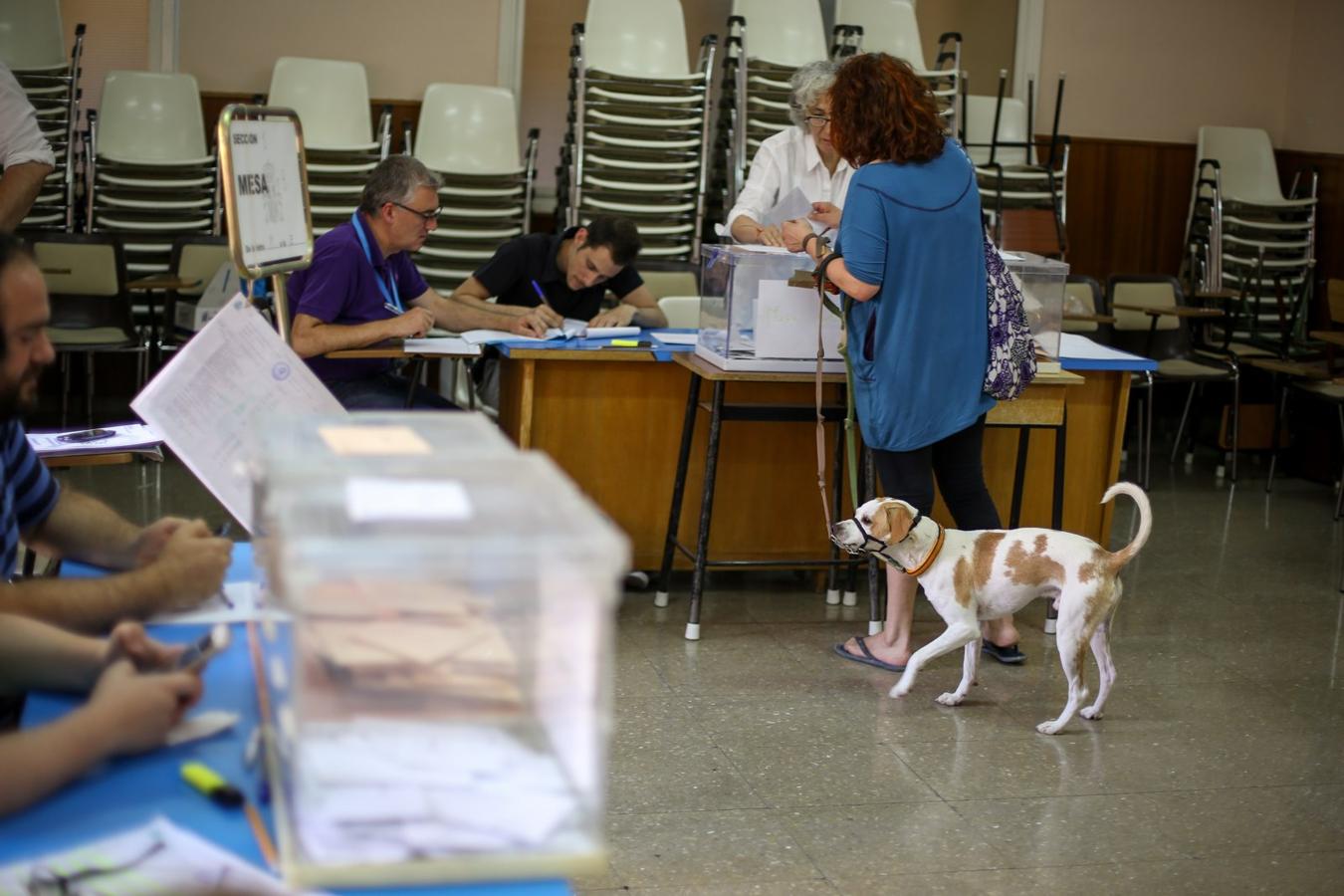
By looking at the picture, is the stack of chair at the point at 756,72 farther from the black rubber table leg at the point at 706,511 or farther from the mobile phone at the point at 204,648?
the mobile phone at the point at 204,648

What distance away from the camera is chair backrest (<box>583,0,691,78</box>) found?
24.0 ft

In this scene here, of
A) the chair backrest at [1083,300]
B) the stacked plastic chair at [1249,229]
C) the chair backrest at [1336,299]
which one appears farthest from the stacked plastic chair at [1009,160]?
the chair backrest at [1336,299]

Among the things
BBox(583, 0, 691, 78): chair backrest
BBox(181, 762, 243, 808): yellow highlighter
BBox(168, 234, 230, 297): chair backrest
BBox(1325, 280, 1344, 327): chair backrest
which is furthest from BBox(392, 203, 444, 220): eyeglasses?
BBox(1325, 280, 1344, 327): chair backrest

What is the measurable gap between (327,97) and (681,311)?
2.92 m

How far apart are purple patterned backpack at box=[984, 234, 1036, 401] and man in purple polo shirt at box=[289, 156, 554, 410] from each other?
1.40 m

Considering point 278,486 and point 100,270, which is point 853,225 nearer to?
point 278,486

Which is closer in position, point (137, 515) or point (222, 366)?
point (222, 366)

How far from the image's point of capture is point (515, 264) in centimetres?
502

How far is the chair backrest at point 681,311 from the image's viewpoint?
5325 mm

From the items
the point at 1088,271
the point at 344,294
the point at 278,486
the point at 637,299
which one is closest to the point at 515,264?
the point at 637,299

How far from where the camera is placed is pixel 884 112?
12.1ft

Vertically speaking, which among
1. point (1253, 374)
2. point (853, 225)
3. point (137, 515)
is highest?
point (853, 225)

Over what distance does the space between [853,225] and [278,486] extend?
2734 mm

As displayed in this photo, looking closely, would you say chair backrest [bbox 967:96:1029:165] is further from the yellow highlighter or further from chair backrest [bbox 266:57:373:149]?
the yellow highlighter
